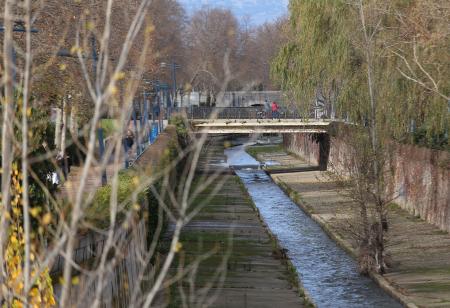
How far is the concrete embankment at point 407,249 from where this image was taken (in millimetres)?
24344

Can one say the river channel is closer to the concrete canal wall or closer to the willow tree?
the willow tree

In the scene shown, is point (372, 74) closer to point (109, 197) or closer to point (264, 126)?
point (109, 197)

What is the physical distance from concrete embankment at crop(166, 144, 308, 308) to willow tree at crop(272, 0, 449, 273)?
323cm

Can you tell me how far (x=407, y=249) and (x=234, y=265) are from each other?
267 inches

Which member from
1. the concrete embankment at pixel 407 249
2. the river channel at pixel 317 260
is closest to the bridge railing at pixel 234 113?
the river channel at pixel 317 260

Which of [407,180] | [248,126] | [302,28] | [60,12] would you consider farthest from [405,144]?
[248,126]

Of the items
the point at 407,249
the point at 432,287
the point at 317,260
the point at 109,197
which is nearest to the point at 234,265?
the point at 317,260

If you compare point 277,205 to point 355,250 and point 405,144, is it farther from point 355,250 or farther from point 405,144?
point 355,250

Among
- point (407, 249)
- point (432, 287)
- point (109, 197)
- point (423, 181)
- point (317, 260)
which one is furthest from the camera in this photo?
point (423, 181)

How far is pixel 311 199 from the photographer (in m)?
48.0

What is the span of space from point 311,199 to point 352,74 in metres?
9.94

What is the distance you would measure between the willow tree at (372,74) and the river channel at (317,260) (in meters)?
1.29

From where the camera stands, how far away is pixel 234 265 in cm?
2798

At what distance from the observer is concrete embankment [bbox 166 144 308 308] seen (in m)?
22.6
